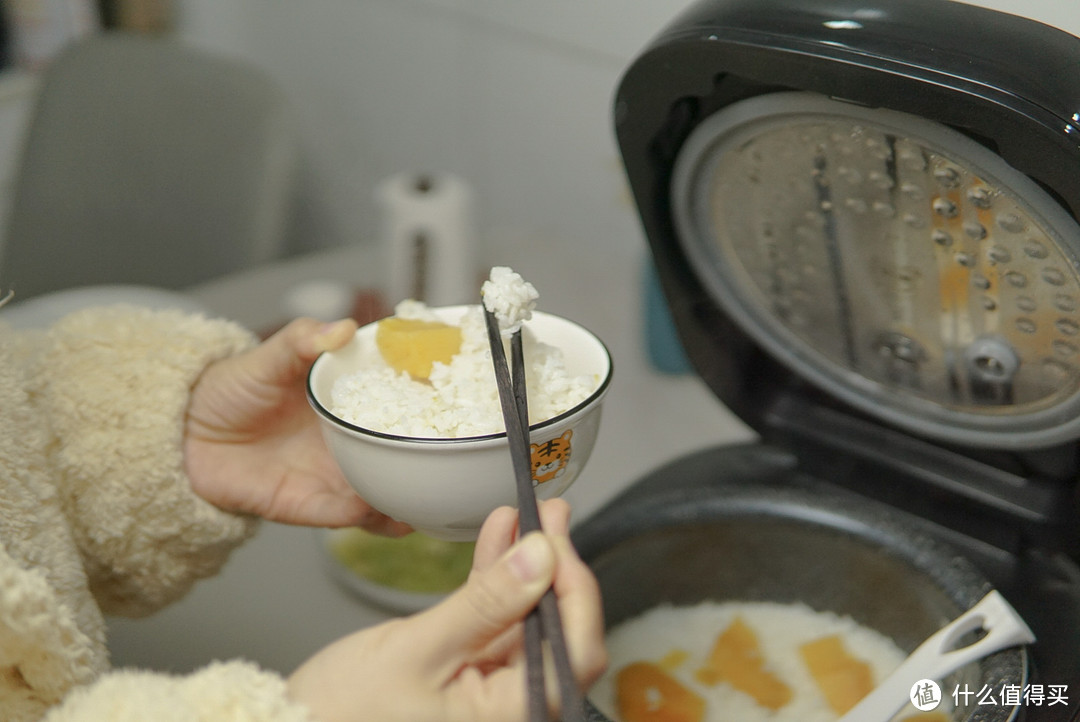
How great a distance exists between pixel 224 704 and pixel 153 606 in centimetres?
30

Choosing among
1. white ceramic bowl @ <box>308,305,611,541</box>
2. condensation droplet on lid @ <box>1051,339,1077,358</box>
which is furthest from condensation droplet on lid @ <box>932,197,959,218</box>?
white ceramic bowl @ <box>308,305,611,541</box>

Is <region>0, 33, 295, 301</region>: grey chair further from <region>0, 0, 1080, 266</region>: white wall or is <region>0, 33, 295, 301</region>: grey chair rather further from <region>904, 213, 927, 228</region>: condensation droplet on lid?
<region>904, 213, 927, 228</region>: condensation droplet on lid

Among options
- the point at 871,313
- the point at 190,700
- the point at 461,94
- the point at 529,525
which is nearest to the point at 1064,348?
the point at 871,313

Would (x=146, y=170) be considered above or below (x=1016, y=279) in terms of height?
below

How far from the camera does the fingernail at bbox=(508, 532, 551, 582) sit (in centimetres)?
37

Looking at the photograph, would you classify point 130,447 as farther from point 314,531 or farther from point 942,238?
point 942,238

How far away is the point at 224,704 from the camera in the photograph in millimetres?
413

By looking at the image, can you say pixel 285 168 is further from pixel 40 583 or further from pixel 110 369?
pixel 40 583

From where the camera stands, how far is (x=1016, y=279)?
0.54 metres

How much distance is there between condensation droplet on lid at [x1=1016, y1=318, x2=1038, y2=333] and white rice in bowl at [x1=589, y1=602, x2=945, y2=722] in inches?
9.9

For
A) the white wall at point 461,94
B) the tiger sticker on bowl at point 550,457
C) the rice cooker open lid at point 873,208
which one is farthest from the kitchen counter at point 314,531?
the rice cooker open lid at point 873,208

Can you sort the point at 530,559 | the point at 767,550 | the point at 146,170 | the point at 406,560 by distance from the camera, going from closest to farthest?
the point at 530,559 → the point at 767,550 → the point at 406,560 → the point at 146,170

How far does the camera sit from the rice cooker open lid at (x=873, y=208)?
0.45m

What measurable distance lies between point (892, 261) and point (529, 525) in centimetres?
34
